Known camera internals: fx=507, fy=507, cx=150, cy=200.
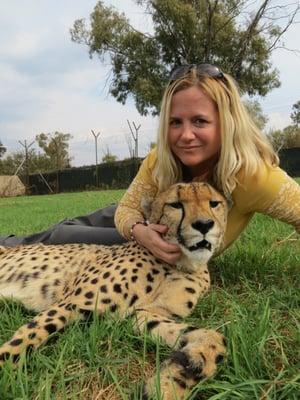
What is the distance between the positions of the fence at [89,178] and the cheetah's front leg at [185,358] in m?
16.7

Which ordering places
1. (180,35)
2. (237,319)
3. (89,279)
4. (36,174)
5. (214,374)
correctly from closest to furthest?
1. (214,374)
2. (237,319)
3. (89,279)
4. (180,35)
5. (36,174)

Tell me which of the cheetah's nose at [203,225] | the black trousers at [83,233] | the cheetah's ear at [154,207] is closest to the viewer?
the cheetah's nose at [203,225]

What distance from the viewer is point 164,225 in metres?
2.01

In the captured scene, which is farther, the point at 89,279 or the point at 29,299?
the point at 29,299

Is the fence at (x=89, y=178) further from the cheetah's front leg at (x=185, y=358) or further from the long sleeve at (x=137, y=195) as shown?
the cheetah's front leg at (x=185, y=358)

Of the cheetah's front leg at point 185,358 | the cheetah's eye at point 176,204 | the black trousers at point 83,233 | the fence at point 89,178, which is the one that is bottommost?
the fence at point 89,178

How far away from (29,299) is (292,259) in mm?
1313

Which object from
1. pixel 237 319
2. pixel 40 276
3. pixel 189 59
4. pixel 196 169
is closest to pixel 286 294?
pixel 237 319

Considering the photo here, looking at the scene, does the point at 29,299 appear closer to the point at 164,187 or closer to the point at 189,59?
the point at 164,187

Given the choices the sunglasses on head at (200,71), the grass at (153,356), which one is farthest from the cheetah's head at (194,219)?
the sunglasses on head at (200,71)

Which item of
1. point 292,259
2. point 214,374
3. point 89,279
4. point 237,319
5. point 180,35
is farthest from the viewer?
point 180,35

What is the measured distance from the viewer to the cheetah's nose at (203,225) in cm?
179

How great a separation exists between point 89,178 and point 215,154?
1774 cm

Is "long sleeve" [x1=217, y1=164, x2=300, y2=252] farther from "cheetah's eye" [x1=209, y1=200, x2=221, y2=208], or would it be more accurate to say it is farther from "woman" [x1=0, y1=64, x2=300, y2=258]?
"cheetah's eye" [x1=209, y1=200, x2=221, y2=208]
